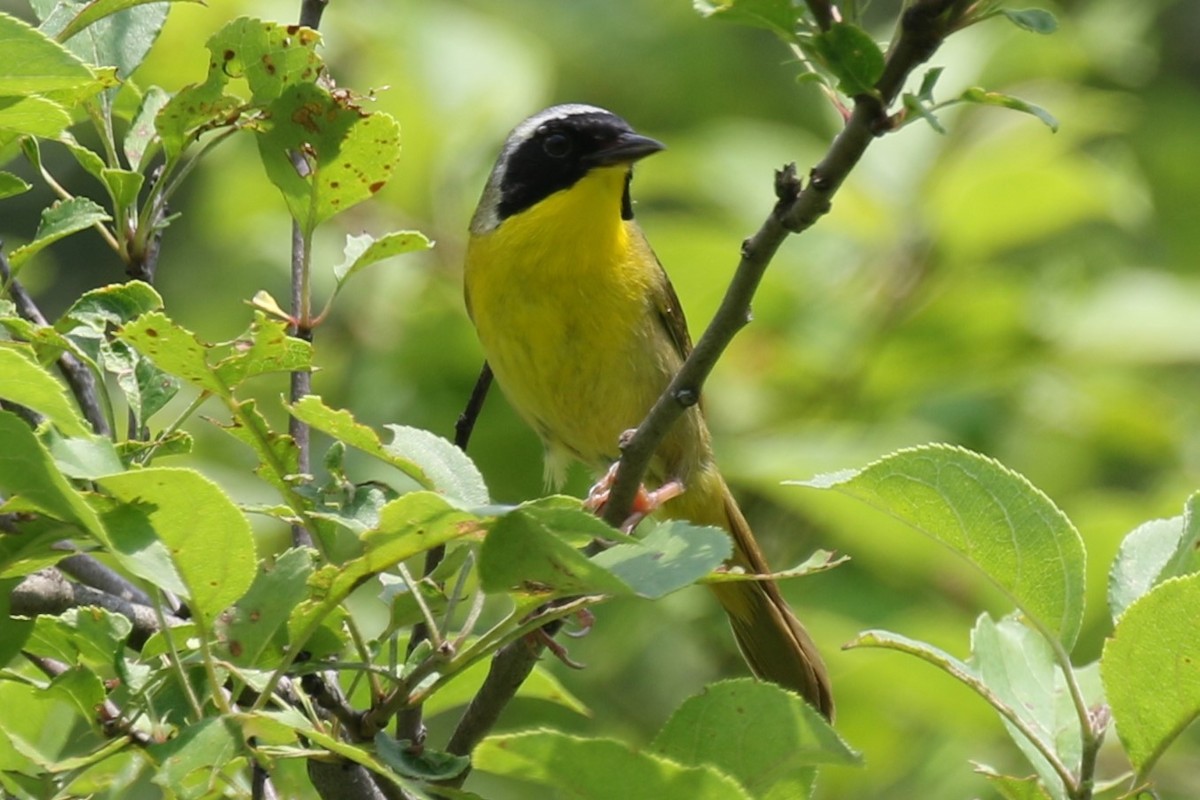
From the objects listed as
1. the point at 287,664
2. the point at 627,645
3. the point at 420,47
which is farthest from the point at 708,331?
the point at 420,47

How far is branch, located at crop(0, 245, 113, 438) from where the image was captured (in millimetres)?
2139

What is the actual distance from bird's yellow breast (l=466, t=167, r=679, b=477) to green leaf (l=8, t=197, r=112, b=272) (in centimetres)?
195

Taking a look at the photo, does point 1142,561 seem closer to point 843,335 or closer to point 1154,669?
point 1154,669

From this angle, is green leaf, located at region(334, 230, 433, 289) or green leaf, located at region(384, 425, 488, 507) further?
green leaf, located at region(334, 230, 433, 289)

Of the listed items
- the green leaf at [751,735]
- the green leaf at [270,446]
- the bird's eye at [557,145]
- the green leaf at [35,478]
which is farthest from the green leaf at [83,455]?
the bird's eye at [557,145]

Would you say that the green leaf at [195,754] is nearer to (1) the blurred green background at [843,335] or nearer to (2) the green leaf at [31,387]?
(2) the green leaf at [31,387]

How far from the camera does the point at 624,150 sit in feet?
13.3

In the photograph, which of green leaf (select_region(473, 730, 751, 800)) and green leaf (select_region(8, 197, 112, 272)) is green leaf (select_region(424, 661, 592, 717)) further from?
green leaf (select_region(8, 197, 112, 272))

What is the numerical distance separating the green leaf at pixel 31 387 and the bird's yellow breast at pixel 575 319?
235 cm

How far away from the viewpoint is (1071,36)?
19.5ft

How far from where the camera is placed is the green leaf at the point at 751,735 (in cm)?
172

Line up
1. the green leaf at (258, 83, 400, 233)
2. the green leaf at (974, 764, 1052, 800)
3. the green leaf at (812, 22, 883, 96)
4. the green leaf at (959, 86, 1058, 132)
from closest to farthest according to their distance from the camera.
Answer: the green leaf at (812, 22, 883, 96) < the green leaf at (959, 86, 1058, 132) < the green leaf at (974, 764, 1052, 800) < the green leaf at (258, 83, 400, 233)

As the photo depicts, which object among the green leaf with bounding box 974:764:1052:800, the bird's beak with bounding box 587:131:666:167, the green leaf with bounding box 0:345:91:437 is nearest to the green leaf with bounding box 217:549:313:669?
the green leaf with bounding box 0:345:91:437

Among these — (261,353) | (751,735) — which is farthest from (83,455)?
(751,735)
